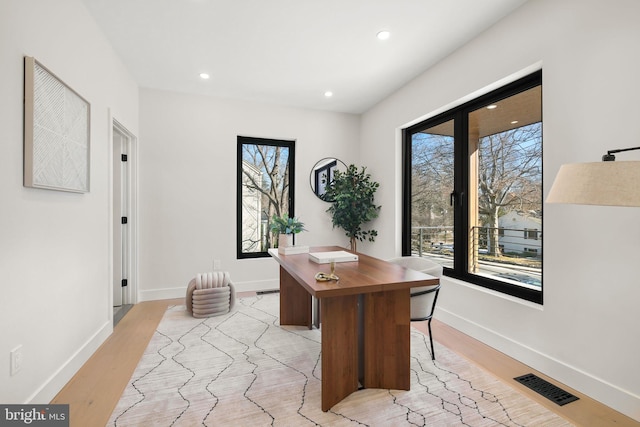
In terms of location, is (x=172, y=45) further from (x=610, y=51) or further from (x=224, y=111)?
(x=610, y=51)

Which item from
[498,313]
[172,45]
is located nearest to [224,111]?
[172,45]

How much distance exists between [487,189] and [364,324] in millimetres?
1756

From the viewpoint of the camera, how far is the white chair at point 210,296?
3133 millimetres

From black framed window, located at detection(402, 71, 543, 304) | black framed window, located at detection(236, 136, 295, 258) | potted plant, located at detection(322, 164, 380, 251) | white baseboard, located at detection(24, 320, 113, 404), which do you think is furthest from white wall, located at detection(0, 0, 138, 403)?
black framed window, located at detection(402, 71, 543, 304)

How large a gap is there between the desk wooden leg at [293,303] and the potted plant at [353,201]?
156cm

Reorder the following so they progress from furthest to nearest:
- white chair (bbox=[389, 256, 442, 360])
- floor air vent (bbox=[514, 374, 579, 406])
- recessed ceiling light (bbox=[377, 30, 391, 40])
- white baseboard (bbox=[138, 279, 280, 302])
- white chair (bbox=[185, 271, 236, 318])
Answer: white baseboard (bbox=[138, 279, 280, 302])
white chair (bbox=[185, 271, 236, 318])
recessed ceiling light (bbox=[377, 30, 391, 40])
white chair (bbox=[389, 256, 442, 360])
floor air vent (bbox=[514, 374, 579, 406])

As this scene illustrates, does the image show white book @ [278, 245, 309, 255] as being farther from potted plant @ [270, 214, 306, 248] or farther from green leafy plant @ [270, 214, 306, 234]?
green leafy plant @ [270, 214, 306, 234]

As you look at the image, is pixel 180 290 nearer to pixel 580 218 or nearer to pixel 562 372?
pixel 562 372

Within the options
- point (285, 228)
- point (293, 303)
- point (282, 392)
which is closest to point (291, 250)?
point (285, 228)

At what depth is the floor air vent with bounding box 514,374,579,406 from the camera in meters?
1.80

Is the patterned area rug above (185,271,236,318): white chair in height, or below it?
below

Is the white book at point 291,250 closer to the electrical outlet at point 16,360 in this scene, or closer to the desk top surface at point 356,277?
the desk top surface at point 356,277

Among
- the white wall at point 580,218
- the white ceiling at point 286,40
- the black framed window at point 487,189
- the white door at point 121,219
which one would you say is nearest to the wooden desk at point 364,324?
the white wall at point 580,218

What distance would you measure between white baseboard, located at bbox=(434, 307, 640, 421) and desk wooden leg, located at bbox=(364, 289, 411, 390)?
984mm
